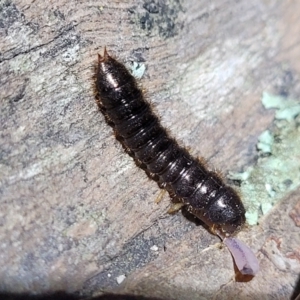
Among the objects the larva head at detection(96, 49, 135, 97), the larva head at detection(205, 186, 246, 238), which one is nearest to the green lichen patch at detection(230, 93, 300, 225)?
the larva head at detection(205, 186, 246, 238)

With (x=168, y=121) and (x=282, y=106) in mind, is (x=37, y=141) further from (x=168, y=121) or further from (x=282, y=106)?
(x=282, y=106)

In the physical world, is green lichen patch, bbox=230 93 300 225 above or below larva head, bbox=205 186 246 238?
above

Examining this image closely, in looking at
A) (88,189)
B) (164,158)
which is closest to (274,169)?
(164,158)

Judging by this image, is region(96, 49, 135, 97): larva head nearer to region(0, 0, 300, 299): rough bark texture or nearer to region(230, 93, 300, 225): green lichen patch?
region(0, 0, 300, 299): rough bark texture

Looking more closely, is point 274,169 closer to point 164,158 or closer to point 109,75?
point 164,158

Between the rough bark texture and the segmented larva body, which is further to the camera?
the segmented larva body

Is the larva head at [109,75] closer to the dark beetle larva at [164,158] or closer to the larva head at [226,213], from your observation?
the dark beetle larva at [164,158]

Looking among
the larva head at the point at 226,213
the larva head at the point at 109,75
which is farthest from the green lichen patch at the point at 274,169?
the larva head at the point at 109,75
